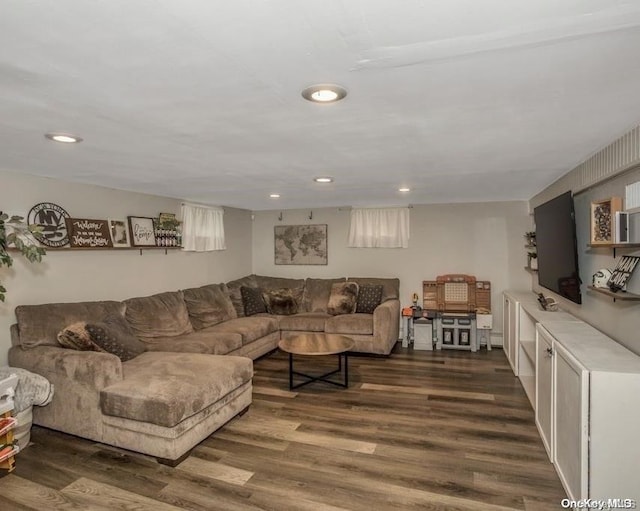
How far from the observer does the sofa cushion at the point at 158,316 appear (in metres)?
3.93

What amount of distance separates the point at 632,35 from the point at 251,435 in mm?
3080

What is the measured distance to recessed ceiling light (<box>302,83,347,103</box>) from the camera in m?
1.51

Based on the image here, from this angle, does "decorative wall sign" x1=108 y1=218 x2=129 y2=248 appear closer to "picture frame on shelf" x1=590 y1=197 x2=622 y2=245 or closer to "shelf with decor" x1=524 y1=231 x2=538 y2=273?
"picture frame on shelf" x1=590 y1=197 x2=622 y2=245

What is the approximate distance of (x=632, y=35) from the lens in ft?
3.78

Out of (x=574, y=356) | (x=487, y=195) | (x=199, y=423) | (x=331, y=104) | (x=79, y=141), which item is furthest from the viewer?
(x=487, y=195)

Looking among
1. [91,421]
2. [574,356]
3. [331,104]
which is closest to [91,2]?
[331,104]

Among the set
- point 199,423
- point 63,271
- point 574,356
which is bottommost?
point 199,423

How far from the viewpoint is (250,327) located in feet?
15.4

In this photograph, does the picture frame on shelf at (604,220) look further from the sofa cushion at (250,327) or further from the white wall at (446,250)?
the sofa cushion at (250,327)

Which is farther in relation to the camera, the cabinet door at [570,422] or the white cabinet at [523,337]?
the white cabinet at [523,337]

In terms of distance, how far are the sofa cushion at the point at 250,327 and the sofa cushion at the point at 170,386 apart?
120cm

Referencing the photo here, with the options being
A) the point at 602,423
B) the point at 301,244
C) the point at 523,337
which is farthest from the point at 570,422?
the point at 301,244

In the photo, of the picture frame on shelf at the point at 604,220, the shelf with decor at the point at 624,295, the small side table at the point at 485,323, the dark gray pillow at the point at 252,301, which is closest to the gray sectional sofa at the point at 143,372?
the dark gray pillow at the point at 252,301

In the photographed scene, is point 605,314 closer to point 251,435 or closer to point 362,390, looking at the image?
point 362,390
